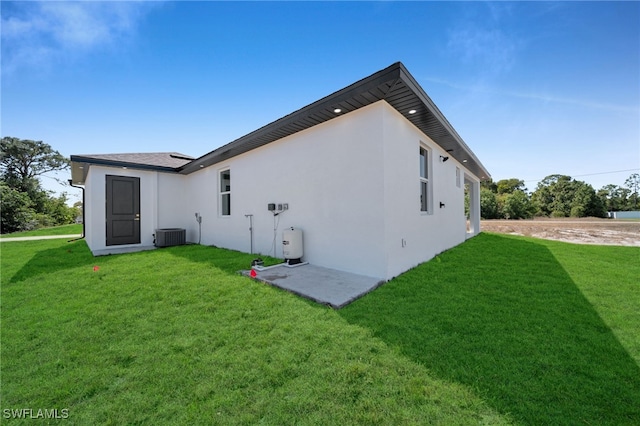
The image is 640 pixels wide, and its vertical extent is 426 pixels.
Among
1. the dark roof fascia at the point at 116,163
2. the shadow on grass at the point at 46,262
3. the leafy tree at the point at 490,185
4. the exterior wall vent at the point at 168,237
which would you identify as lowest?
the shadow on grass at the point at 46,262

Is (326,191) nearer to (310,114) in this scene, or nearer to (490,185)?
(310,114)

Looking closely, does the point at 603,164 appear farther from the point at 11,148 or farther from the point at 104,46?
the point at 11,148

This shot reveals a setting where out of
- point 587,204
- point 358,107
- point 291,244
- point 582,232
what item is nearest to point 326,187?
point 291,244

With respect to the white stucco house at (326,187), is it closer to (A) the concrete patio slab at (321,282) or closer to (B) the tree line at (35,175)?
(A) the concrete patio slab at (321,282)

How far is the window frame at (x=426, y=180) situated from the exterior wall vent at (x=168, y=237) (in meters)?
7.43

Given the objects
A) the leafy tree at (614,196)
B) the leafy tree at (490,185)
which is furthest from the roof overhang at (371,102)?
the leafy tree at (614,196)

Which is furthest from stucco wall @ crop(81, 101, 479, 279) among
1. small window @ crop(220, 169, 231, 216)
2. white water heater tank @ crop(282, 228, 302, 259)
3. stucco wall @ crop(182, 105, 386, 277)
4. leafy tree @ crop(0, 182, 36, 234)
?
leafy tree @ crop(0, 182, 36, 234)

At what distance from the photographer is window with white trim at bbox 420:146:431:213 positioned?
544cm

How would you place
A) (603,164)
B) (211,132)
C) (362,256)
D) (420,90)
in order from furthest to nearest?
(603,164), (211,132), (362,256), (420,90)

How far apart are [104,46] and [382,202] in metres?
8.02

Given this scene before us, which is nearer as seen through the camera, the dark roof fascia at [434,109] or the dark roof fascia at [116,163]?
the dark roof fascia at [434,109]

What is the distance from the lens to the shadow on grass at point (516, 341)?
1.42 m

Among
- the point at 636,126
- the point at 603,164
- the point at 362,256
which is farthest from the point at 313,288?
the point at 603,164

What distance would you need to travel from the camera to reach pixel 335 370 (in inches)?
68.1
